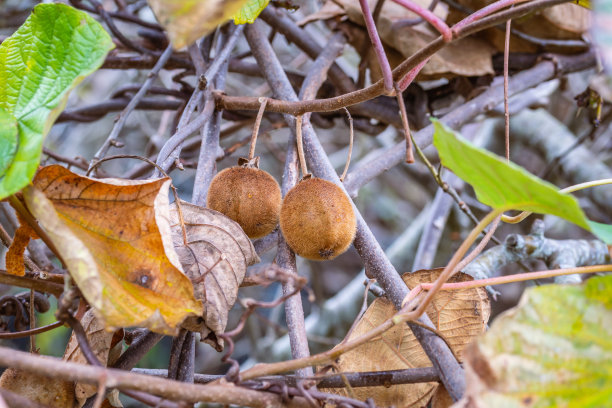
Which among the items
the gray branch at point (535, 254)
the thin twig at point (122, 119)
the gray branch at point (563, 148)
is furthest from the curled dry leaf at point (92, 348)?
the gray branch at point (563, 148)

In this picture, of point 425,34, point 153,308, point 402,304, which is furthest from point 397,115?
point 153,308

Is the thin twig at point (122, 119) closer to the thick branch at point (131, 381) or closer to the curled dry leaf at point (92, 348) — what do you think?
the curled dry leaf at point (92, 348)

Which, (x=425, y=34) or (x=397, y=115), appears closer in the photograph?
(x=425, y=34)

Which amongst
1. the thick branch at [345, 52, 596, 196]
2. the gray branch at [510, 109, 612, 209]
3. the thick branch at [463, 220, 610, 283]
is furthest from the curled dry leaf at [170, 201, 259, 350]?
the gray branch at [510, 109, 612, 209]

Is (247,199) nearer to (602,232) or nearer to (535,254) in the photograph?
(602,232)

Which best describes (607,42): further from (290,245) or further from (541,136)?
(541,136)
